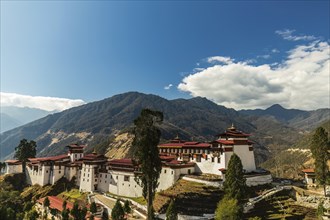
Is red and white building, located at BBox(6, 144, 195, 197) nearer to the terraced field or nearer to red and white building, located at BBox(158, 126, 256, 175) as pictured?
red and white building, located at BBox(158, 126, 256, 175)

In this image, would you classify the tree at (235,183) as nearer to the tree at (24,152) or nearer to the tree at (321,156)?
the tree at (321,156)

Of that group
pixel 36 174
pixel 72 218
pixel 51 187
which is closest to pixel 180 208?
pixel 72 218

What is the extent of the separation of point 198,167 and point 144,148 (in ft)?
127

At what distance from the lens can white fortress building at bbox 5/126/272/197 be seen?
7575 centimetres

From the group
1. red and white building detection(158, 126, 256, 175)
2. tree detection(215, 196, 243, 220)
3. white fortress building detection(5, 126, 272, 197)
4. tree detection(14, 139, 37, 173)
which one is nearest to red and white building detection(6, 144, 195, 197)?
white fortress building detection(5, 126, 272, 197)

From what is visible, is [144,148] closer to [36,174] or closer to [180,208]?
[180,208]

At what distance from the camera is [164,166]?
78.2 meters

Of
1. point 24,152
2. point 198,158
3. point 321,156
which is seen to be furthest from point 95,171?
point 321,156

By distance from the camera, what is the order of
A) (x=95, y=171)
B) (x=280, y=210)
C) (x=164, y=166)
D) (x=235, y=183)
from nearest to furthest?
(x=235, y=183) < (x=280, y=210) < (x=164, y=166) < (x=95, y=171)

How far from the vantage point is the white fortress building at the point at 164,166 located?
2982 inches

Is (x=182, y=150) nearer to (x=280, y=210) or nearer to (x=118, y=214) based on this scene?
(x=118, y=214)

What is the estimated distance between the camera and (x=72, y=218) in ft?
220

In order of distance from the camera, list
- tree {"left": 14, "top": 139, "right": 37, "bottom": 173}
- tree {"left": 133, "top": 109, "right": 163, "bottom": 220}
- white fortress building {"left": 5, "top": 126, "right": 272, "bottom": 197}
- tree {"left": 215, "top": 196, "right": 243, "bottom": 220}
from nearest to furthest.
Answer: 1. tree {"left": 133, "top": 109, "right": 163, "bottom": 220}
2. tree {"left": 215, "top": 196, "right": 243, "bottom": 220}
3. white fortress building {"left": 5, "top": 126, "right": 272, "bottom": 197}
4. tree {"left": 14, "top": 139, "right": 37, "bottom": 173}

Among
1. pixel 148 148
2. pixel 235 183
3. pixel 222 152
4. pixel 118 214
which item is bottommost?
pixel 118 214
